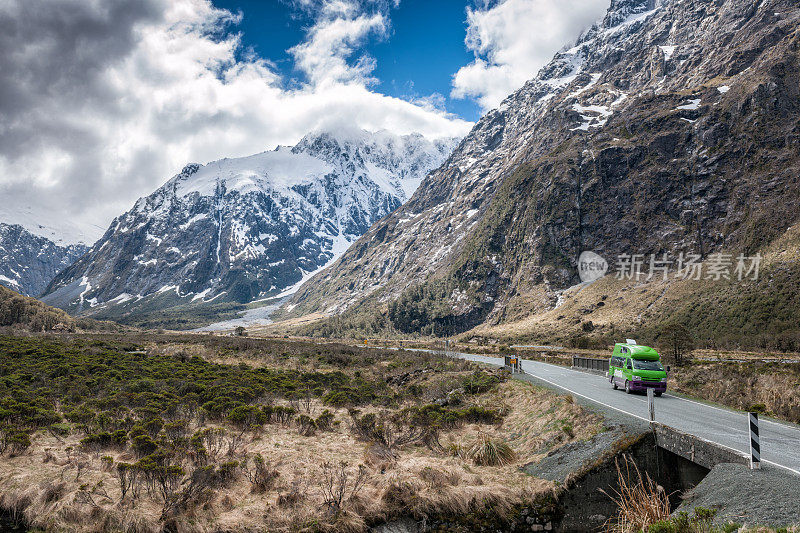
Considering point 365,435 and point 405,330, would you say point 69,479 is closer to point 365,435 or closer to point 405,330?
point 365,435

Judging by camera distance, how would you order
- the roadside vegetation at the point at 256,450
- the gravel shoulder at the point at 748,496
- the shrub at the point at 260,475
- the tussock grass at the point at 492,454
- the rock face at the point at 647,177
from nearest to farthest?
the gravel shoulder at the point at 748,496, the roadside vegetation at the point at 256,450, the shrub at the point at 260,475, the tussock grass at the point at 492,454, the rock face at the point at 647,177

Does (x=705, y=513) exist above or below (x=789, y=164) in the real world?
below

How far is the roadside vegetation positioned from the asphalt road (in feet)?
7.42

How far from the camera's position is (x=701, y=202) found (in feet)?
321

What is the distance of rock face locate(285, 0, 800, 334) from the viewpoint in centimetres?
9269

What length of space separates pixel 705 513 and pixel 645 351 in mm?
15393

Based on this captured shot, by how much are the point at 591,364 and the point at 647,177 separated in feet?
327

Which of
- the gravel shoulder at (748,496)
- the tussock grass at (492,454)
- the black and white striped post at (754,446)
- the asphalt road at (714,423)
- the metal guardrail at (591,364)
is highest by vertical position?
the black and white striped post at (754,446)

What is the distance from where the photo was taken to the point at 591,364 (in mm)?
33219

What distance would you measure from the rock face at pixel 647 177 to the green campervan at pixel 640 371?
79.3 m

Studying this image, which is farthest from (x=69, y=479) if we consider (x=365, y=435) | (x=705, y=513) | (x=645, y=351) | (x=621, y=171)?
(x=621, y=171)

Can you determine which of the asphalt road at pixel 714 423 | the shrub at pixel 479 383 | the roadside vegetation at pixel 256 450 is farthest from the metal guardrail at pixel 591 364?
the roadside vegetation at pixel 256 450

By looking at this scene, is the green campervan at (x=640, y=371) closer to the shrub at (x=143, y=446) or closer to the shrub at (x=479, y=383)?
the shrub at (x=479, y=383)

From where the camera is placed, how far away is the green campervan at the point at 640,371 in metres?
19.6
